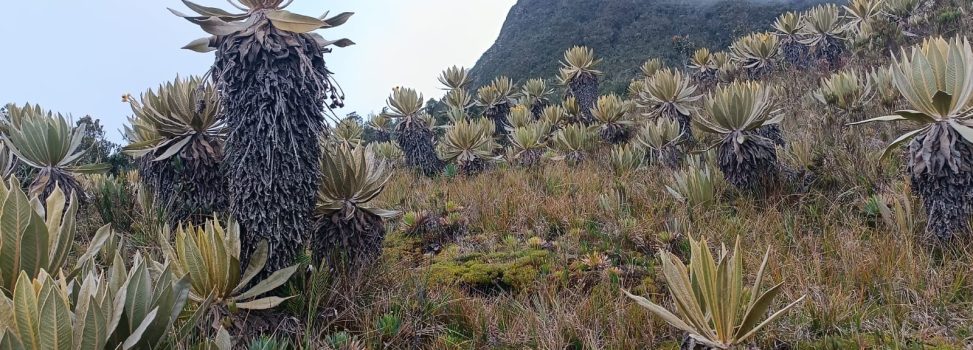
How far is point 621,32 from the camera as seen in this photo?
89.6 ft

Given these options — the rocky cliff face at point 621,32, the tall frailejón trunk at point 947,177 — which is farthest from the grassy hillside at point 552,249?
the rocky cliff face at point 621,32

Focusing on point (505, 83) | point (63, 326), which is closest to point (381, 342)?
point (63, 326)

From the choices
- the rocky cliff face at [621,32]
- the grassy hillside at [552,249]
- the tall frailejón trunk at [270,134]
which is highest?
the rocky cliff face at [621,32]

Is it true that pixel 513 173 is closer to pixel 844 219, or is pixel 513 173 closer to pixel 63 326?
pixel 844 219

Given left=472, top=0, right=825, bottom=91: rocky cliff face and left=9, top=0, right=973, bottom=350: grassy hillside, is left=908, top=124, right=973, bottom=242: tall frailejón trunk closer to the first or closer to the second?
left=9, top=0, right=973, bottom=350: grassy hillside

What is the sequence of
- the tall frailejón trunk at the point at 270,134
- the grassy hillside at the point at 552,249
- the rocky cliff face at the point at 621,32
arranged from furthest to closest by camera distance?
the rocky cliff face at the point at 621,32 → the tall frailejón trunk at the point at 270,134 → the grassy hillside at the point at 552,249

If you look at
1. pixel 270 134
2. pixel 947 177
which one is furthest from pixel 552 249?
pixel 947 177

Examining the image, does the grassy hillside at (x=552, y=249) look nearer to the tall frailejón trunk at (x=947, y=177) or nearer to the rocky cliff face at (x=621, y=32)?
the tall frailejón trunk at (x=947, y=177)

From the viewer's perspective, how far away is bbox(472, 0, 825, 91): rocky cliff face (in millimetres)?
22812

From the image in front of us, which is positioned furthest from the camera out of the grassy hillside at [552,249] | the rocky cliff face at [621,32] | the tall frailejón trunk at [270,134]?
the rocky cliff face at [621,32]

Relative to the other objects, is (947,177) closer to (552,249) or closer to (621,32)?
(552,249)

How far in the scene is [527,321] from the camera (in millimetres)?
2699

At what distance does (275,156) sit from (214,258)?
0.66 meters

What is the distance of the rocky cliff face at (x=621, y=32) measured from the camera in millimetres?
22812
